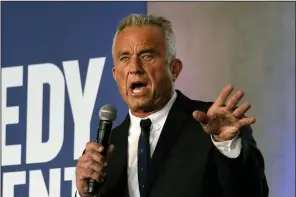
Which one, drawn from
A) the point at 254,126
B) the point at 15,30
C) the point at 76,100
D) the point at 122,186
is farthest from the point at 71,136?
the point at 122,186

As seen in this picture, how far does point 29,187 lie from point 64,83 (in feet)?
1.74

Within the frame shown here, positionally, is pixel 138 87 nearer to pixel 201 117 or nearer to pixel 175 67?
pixel 175 67

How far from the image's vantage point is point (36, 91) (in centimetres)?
257

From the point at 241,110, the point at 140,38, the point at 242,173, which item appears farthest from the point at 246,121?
the point at 140,38

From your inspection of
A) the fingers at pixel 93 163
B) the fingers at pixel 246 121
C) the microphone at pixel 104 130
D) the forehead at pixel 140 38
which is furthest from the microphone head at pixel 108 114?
the fingers at pixel 246 121

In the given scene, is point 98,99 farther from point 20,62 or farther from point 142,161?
point 142,161

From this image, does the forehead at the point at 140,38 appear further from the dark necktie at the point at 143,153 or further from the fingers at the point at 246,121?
the fingers at the point at 246,121

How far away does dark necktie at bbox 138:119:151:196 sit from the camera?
1454mm

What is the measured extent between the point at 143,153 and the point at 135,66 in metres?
0.26

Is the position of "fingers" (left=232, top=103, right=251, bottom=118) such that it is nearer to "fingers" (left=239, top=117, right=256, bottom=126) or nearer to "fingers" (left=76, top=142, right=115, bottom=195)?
"fingers" (left=239, top=117, right=256, bottom=126)

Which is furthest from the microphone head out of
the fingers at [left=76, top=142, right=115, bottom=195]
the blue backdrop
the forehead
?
the blue backdrop

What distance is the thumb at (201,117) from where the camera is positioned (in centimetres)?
119

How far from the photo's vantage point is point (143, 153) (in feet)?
4.90

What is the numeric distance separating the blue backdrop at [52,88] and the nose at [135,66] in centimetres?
90
